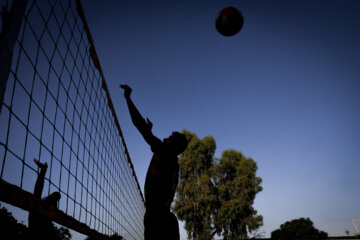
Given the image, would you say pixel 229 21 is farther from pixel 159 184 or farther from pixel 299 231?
pixel 299 231

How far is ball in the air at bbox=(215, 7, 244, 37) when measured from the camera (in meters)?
5.77

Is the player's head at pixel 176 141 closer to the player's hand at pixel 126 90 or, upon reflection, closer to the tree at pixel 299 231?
the player's hand at pixel 126 90

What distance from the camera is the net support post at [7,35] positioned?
1.41m

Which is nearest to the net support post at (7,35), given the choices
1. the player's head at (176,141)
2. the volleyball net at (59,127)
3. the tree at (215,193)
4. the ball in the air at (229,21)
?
the volleyball net at (59,127)

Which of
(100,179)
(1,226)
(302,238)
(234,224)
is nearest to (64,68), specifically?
(100,179)

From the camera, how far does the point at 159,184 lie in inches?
94.8

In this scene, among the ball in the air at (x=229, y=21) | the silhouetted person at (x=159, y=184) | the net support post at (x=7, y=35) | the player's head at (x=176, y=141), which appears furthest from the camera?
the ball in the air at (x=229, y=21)

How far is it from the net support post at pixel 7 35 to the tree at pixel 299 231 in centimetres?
3856

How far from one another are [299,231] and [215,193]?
59.8ft

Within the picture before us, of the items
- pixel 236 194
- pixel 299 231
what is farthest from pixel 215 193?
pixel 299 231

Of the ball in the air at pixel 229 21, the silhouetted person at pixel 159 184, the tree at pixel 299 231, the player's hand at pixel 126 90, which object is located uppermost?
the ball in the air at pixel 229 21

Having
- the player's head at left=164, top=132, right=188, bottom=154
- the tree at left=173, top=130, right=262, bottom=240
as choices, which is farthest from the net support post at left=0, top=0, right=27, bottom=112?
the tree at left=173, top=130, right=262, bottom=240

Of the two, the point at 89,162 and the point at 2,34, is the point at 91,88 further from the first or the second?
the point at 2,34

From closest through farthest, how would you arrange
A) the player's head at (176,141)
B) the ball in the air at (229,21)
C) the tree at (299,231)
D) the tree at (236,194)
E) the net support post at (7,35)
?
1. the net support post at (7,35)
2. the player's head at (176,141)
3. the ball in the air at (229,21)
4. the tree at (236,194)
5. the tree at (299,231)
